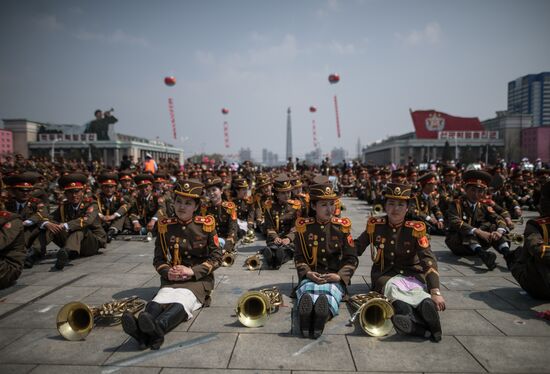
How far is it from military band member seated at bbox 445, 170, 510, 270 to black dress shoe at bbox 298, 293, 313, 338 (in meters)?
4.79

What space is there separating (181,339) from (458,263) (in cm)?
603

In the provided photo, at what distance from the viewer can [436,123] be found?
3605 inches

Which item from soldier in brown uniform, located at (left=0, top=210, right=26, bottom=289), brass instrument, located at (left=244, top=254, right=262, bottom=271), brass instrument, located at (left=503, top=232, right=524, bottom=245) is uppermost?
soldier in brown uniform, located at (left=0, top=210, right=26, bottom=289)

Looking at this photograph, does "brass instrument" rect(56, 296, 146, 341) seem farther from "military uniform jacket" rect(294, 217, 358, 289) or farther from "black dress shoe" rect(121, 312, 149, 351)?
"military uniform jacket" rect(294, 217, 358, 289)

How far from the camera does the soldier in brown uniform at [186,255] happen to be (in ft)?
15.1

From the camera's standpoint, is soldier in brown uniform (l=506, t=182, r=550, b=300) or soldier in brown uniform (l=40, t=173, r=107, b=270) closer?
soldier in brown uniform (l=506, t=182, r=550, b=300)

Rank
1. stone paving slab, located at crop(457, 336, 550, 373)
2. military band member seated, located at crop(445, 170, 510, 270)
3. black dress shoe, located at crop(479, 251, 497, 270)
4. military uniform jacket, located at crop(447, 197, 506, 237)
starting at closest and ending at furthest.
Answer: stone paving slab, located at crop(457, 336, 550, 373) < black dress shoe, located at crop(479, 251, 497, 270) < military band member seated, located at crop(445, 170, 510, 270) < military uniform jacket, located at crop(447, 197, 506, 237)

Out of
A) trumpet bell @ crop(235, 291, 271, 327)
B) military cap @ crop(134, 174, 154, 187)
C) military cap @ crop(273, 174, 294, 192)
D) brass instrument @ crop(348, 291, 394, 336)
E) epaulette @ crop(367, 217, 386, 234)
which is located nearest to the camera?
brass instrument @ crop(348, 291, 394, 336)

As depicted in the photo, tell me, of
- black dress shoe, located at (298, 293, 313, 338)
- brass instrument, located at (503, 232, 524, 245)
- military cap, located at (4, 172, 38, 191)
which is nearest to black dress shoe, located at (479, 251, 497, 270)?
brass instrument, located at (503, 232, 524, 245)

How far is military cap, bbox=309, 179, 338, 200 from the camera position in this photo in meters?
4.93

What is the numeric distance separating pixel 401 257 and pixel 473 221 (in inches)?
161

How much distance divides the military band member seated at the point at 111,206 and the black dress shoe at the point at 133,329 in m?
6.91

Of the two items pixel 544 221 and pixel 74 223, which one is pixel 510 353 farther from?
pixel 74 223

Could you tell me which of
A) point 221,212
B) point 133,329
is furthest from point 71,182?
point 133,329
